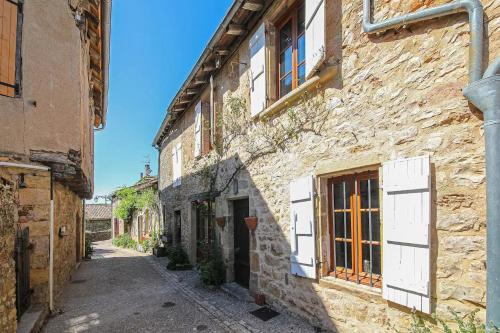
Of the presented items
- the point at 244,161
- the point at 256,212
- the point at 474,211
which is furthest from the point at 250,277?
the point at 474,211

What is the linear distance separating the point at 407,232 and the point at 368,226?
2.14ft

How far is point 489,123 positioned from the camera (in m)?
2.38

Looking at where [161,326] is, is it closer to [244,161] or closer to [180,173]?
[244,161]

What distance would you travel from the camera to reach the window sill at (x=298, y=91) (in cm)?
379

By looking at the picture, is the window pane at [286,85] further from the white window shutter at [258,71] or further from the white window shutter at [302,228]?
the white window shutter at [302,228]

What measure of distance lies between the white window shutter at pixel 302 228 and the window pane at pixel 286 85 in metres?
1.58

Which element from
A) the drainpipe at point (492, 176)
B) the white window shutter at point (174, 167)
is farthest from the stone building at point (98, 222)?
the drainpipe at point (492, 176)

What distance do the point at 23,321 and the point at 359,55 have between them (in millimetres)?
5570

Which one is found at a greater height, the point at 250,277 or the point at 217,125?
the point at 217,125

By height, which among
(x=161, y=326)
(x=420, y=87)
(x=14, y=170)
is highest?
(x=420, y=87)

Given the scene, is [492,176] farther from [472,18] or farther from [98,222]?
[98,222]

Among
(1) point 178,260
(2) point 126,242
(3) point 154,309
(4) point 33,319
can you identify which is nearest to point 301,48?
(3) point 154,309

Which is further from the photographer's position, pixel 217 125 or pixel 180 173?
pixel 180 173

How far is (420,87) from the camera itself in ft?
9.50
